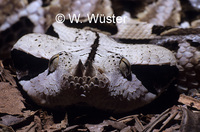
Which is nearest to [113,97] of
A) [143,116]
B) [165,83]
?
[143,116]

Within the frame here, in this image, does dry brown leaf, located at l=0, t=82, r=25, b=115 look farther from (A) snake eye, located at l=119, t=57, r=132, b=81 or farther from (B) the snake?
(A) snake eye, located at l=119, t=57, r=132, b=81

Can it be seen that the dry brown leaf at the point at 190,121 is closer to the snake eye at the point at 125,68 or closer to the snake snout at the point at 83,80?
the snake eye at the point at 125,68

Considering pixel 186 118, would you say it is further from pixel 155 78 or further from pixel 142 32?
pixel 142 32

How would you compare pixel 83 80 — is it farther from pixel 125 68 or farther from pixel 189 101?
pixel 189 101

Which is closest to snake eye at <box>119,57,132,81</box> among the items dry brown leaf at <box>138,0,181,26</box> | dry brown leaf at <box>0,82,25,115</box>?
dry brown leaf at <box>0,82,25,115</box>

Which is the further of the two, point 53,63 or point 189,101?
point 189,101

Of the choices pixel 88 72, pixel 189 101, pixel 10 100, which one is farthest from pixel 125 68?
pixel 10 100
